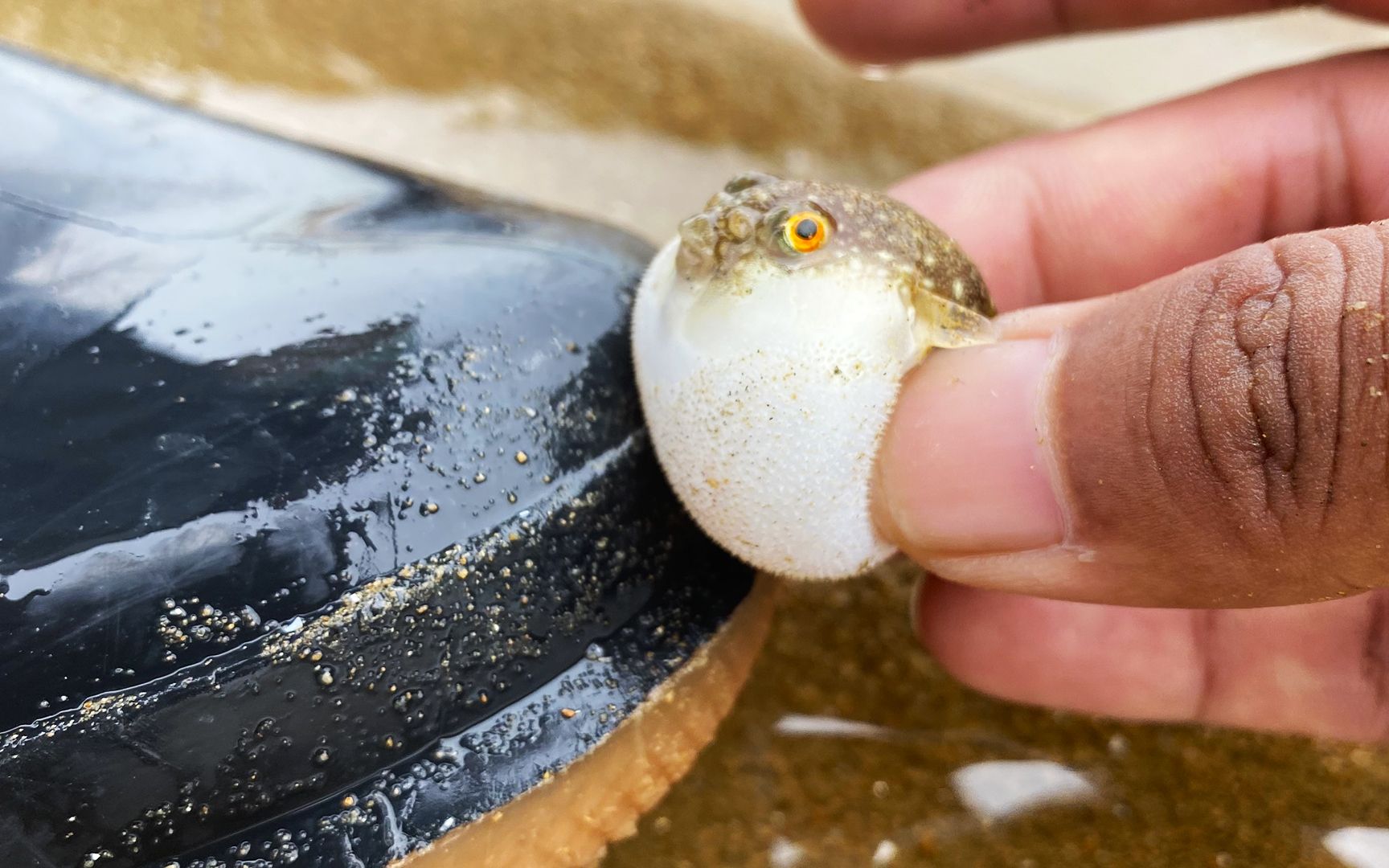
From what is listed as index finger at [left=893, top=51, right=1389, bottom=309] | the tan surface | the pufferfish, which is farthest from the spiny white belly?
index finger at [left=893, top=51, right=1389, bottom=309]

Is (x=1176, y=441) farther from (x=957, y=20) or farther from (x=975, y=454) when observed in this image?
(x=957, y=20)

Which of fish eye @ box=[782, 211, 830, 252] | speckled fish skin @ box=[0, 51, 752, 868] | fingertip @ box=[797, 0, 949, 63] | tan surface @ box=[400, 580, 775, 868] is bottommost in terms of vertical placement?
tan surface @ box=[400, 580, 775, 868]

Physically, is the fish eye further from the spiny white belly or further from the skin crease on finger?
the skin crease on finger

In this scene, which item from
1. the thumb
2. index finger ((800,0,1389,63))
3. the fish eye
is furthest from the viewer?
index finger ((800,0,1389,63))

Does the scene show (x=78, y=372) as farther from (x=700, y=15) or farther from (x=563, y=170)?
(x=700, y=15)

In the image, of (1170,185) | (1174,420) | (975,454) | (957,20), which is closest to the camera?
(1174,420)

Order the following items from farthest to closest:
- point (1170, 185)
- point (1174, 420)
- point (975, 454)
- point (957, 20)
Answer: point (957, 20) < point (1170, 185) < point (975, 454) < point (1174, 420)

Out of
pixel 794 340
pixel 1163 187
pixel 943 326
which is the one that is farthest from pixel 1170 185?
pixel 794 340
